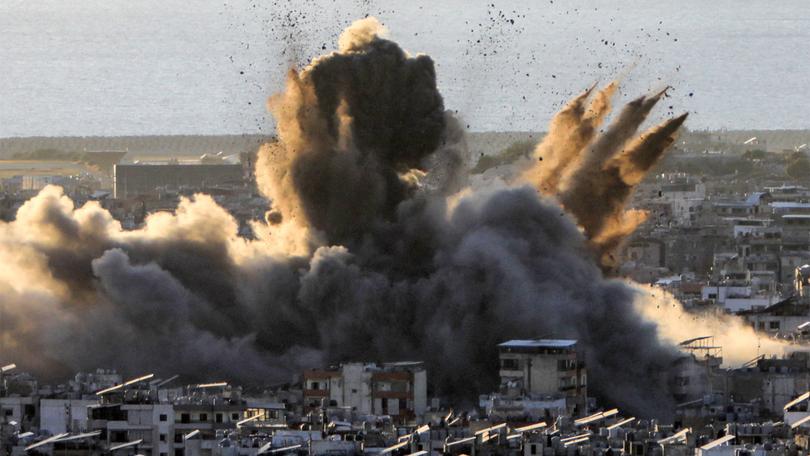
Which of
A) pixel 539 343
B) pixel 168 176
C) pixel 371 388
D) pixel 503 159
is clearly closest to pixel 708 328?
pixel 539 343

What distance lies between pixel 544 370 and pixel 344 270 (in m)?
7.92

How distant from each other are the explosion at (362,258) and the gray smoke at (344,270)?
0.05 m

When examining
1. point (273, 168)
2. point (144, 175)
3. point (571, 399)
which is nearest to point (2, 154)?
point (144, 175)

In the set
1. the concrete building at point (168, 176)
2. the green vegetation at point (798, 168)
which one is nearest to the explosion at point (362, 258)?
the concrete building at point (168, 176)

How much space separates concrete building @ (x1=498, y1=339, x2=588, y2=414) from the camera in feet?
213

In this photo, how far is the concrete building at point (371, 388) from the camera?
213 ft

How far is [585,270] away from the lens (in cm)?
7288

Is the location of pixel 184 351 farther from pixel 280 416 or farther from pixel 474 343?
pixel 280 416

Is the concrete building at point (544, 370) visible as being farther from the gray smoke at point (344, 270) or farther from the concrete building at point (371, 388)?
the gray smoke at point (344, 270)

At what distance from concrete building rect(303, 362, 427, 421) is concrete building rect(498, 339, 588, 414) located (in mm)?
1632

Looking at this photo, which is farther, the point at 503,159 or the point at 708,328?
the point at 503,159

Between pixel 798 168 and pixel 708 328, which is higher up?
pixel 798 168

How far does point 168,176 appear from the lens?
145m

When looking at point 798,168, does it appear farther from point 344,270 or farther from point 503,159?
point 344,270
